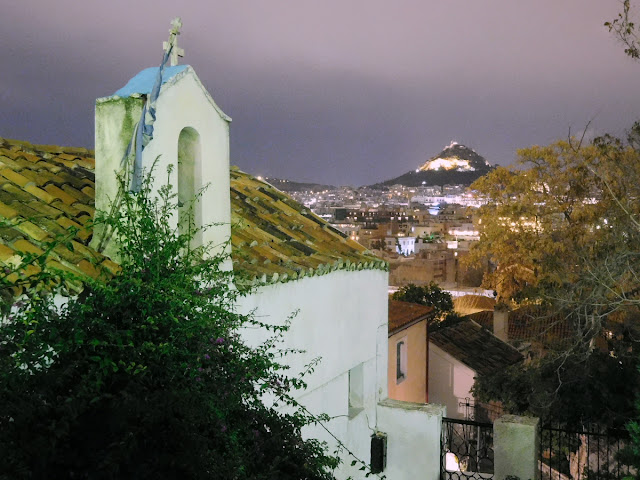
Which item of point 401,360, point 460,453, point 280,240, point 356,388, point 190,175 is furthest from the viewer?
point 401,360

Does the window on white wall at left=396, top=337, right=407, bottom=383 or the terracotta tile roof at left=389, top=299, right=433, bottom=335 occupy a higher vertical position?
the terracotta tile roof at left=389, top=299, right=433, bottom=335

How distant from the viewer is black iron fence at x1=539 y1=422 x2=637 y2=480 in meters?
7.58

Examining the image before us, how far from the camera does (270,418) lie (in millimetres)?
4105

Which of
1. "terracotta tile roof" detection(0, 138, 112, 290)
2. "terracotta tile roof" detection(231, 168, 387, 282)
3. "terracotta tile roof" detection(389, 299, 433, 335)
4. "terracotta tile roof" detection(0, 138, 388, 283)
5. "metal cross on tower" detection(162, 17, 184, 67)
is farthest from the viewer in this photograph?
"terracotta tile roof" detection(389, 299, 433, 335)

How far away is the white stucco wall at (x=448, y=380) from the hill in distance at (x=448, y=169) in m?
114

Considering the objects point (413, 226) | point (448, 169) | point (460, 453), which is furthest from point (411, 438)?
point (448, 169)

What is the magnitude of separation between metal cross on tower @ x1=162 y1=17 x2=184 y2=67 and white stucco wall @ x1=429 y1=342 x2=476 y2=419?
58.1 ft

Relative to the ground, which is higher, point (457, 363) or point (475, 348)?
point (475, 348)

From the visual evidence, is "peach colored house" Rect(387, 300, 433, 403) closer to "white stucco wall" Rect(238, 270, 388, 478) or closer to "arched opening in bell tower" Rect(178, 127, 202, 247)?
"white stucco wall" Rect(238, 270, 388, 478)

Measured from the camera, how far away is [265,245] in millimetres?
A: 6453

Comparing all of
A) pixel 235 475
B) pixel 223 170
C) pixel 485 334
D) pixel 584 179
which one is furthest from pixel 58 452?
pixel 584 179

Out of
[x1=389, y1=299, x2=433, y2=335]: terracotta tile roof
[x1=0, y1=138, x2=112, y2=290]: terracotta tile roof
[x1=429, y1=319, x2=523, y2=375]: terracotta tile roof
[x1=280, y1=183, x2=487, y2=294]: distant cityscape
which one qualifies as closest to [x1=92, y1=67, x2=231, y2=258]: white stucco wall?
[x1=0, y1=138, x2=112, y2=290]: terracotta tile roof

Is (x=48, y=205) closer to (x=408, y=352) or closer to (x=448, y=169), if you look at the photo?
(x=408, y=352)

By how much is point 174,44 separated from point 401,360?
569 inches
